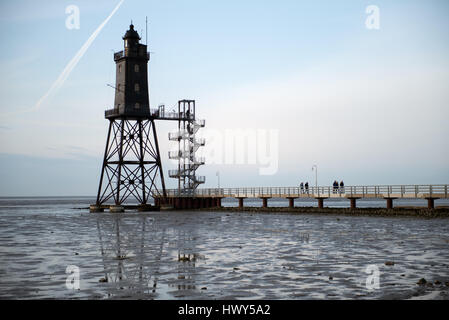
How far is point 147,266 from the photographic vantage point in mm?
16672

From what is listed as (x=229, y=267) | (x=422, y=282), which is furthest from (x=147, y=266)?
(x=422, y=282)

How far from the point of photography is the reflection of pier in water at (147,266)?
12723mm

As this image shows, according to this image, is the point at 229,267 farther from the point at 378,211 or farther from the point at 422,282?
the point at 378,211

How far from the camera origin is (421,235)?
88.4 ft

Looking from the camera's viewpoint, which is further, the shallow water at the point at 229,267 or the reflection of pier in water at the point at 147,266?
the reflection of pier in water at the point at 147,266

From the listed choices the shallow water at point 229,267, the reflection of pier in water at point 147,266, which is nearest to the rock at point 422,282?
the shallow water at point 229,267

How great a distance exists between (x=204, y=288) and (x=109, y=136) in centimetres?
5428

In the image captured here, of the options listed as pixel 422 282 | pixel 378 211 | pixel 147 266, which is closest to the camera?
pixel 422 282

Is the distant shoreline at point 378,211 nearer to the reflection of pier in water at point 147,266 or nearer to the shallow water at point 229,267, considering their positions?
the shallow water at point 229,267

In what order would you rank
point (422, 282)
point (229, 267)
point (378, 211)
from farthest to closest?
point (378, 211), point (229, 267), point (422, 282)

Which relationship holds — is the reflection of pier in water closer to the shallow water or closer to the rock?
the shallow water

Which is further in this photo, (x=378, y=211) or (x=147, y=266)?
(x=378, y=211)
